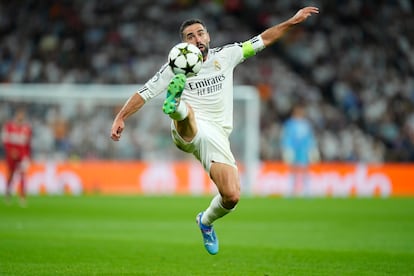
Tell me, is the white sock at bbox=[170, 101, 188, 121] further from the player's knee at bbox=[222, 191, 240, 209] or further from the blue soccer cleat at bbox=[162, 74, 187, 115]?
the player's knee at bbox=[222, 191, 240, 209]

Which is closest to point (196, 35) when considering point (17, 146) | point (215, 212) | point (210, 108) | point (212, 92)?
point (212, 92)

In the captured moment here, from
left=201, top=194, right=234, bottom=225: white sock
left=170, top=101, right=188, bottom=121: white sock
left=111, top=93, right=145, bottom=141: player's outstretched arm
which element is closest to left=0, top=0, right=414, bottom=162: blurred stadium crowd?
left=201, top=194, right=234, bottom=225: white sock

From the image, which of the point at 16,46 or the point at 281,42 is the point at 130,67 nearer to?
the point at 16,46

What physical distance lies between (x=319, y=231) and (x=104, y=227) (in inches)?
149

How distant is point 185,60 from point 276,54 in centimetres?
2311

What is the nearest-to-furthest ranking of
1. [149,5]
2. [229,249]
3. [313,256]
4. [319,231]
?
[313,256] < [229,249] < [319,231] < [149,5]

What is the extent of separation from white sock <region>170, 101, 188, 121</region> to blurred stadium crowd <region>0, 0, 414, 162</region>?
19332mm

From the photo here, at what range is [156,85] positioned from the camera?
898cm

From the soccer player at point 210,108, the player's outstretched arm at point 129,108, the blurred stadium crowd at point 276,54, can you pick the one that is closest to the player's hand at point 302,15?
the soccer player at point 210,108

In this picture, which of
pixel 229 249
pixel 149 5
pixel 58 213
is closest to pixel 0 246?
pixel 229 249

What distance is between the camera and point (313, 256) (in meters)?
10.4

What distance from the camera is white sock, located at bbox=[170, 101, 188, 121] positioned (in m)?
8.45

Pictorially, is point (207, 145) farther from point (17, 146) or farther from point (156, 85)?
point (17, 146)

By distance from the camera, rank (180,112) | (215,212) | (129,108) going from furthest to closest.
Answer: (215,212)
(129,108)
(180,112)
